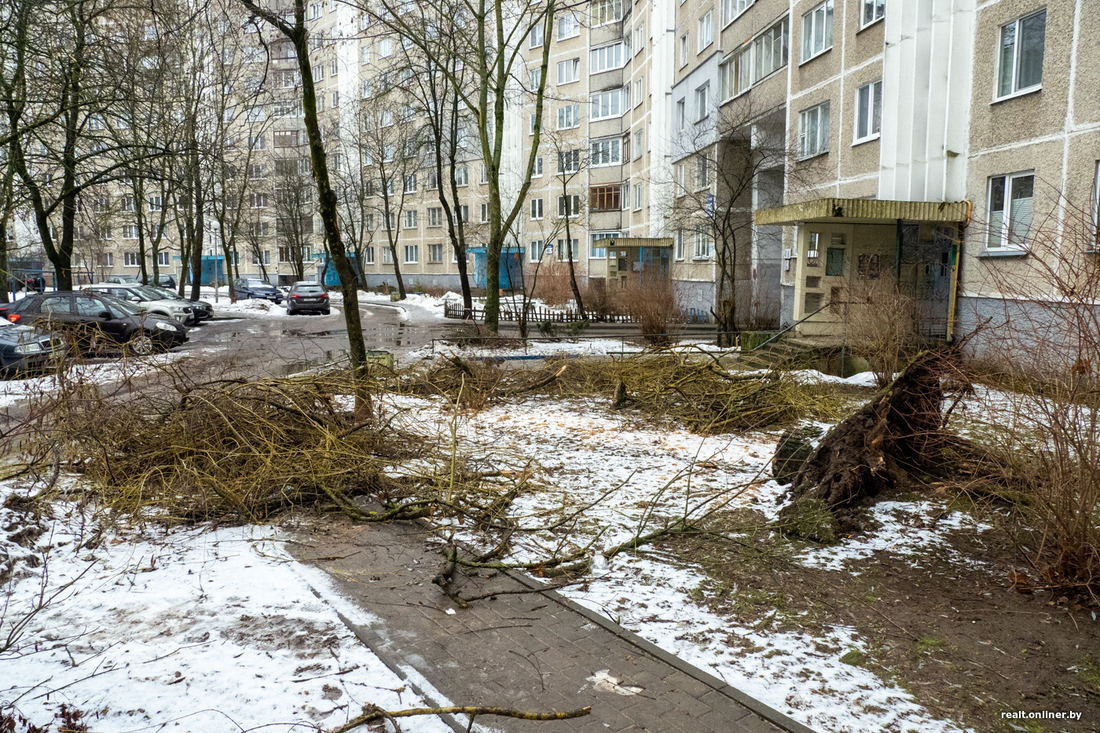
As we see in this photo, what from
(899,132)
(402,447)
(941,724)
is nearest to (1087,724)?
(941,724)

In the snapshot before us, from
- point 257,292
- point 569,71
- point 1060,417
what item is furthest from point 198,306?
point 1060,417

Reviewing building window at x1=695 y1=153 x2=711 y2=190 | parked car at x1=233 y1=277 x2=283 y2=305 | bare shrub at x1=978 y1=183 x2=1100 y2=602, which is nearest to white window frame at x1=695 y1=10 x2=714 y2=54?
building window at x1=695 y1=153 x2=711 y2=190

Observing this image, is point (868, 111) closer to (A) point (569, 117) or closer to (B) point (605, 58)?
(B) point (605, 58)

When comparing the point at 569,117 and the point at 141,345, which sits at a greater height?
the point at 569,117

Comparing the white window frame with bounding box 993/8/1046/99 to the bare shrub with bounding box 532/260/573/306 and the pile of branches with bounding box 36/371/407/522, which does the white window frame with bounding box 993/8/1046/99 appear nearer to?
the pile of branches with bounding box 36/371/407/522

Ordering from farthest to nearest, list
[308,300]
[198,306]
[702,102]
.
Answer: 1. [308,300]
2. [198,306]
3. [702,102]

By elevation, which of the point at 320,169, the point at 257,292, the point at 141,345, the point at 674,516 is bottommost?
the point at 674,516

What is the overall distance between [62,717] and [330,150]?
194 feet

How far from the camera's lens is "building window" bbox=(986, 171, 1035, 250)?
13773 millimetres

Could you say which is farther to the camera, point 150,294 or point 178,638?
point 150,294

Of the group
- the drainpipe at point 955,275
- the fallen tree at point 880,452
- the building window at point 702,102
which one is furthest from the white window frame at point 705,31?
the fallen tree at point 880,452

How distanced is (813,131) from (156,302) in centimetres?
2272

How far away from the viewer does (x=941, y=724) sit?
3.42 meters

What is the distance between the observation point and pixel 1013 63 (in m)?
14.1
